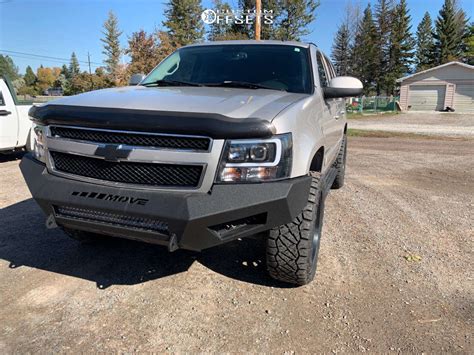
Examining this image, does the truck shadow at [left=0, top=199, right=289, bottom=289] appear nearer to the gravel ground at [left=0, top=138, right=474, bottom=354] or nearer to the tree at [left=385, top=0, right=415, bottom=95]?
the gravel ground at [left=0, top=138, right=474, bottom=354]

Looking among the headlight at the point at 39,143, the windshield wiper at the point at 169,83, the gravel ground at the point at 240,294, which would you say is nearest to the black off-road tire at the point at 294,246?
the gravel ground at the point at 240,294

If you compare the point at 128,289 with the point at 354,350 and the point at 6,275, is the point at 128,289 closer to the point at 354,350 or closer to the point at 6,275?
the point at 6,275

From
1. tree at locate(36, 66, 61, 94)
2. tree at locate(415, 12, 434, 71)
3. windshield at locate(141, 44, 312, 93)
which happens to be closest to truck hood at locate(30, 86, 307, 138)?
windshield at locate(141, 44, 312, 93)

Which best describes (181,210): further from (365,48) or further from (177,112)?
(365,48)

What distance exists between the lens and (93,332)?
2539 mm

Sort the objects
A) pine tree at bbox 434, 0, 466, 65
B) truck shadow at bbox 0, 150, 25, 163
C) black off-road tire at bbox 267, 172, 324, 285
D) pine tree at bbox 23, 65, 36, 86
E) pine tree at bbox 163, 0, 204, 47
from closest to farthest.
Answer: black off-road tire at bbox 267, 172, 324, 285 → truck shadow at bbox 0, 150, 25, 163 → pine tree at bbox 163, 0, 204, 47 → pine tree at bbox 434, 0, 466, 65 → pine tree at bbox 23, 65, 36, 86

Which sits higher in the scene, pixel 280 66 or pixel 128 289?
pixel 280 66

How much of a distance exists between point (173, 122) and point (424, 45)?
7642 centimetres

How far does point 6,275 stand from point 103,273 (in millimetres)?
769

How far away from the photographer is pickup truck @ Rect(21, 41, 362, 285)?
2.37 m

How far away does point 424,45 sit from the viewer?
2687 inches

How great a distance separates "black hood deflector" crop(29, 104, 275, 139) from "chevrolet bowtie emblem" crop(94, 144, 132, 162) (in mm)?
120

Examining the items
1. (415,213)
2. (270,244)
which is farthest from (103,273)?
(415,213)

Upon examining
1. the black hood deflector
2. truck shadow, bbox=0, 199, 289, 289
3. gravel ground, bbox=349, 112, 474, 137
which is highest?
the black hood deflector
